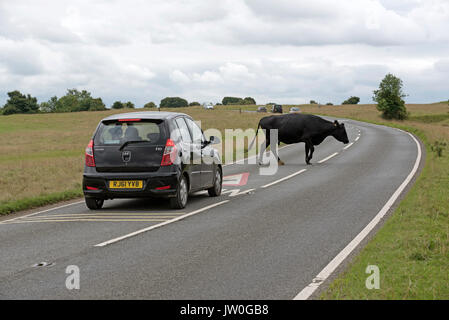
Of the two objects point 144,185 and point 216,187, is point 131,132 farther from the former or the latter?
point 216,187

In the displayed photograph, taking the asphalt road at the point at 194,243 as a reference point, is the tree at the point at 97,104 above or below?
above

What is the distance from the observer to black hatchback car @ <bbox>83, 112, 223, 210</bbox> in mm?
11438

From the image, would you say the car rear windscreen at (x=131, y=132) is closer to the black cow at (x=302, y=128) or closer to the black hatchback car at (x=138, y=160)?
the black hatchback car at (x=138, y=160)

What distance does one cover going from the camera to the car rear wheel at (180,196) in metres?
11.6

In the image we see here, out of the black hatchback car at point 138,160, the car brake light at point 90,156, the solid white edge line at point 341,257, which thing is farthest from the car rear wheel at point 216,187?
the solid white edge line at point 341,257

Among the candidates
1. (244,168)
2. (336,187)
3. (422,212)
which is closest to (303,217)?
(422,212)

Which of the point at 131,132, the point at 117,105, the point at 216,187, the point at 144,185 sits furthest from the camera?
the point at 117,105

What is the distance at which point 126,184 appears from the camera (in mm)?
11461

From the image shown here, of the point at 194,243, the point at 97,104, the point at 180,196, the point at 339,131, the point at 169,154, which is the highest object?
the point at 97,104

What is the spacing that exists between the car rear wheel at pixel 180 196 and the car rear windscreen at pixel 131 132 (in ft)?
3.13

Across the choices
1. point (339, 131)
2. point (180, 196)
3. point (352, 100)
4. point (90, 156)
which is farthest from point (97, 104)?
point (180, 196)

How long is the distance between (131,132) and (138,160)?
63 cm
